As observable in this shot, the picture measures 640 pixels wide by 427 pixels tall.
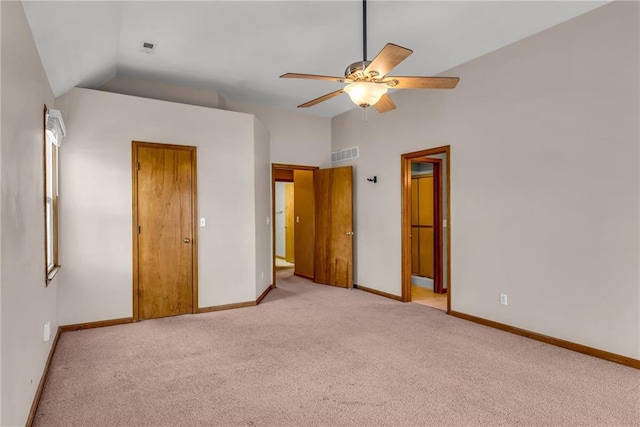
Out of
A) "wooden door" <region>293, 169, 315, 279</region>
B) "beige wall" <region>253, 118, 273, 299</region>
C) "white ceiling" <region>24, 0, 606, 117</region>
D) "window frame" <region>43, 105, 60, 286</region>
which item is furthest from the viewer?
"wooden door" <region>293, 169, 315, 279</region>

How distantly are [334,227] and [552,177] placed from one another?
136 inches

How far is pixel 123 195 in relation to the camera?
417cm

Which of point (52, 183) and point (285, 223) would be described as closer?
point (52, 183)

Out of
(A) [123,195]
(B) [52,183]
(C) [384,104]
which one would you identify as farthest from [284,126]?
(B) [52,183]

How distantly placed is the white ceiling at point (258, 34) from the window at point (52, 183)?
429 mm

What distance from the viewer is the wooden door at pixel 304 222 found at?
714 cm

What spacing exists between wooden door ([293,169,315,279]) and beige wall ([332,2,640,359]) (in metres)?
2.85

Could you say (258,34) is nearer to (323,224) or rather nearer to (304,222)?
(323,224)

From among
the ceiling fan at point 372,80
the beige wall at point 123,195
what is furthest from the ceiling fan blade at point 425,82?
the beige wall at point 123,195

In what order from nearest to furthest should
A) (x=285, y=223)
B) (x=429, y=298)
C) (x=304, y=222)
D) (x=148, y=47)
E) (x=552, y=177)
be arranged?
(x=552, y=177)
(x=148, y=47)
(x=429, y=298)
(x=304, y=222)
(x=285, y=223)

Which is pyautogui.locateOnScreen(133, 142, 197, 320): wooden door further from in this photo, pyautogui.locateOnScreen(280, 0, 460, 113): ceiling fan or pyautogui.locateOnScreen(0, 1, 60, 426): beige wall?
pyautogui.locateOnScreen(280, 0, 460, 113): ceiling fan

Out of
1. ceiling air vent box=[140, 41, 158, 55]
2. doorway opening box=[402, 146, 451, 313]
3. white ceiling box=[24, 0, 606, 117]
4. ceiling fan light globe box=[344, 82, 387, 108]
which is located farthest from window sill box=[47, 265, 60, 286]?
doorway opening box=[402, 146, 451, 313]

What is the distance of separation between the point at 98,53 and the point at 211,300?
117 inches

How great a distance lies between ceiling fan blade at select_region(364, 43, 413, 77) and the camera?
2.21 m
